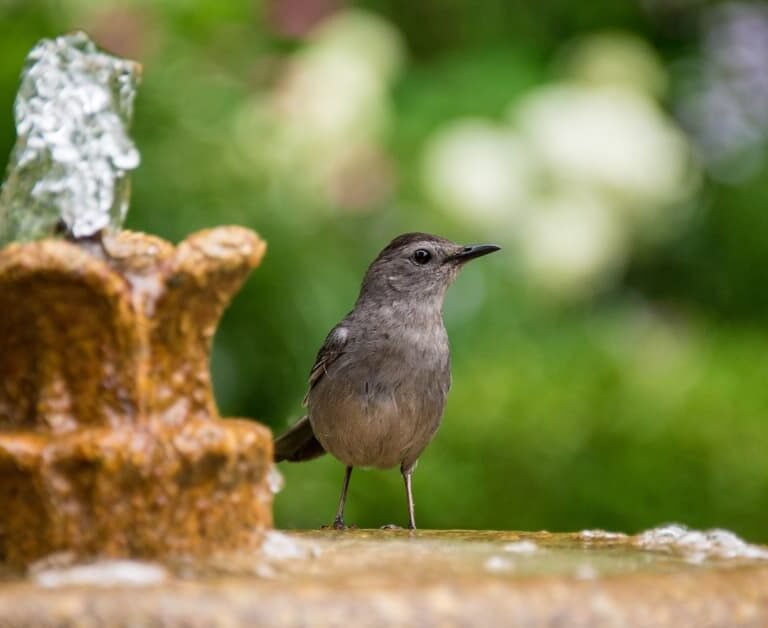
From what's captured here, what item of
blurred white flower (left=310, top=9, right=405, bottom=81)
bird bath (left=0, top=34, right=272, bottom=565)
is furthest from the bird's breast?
blurred white flower (left=310, top=9, right=405, bottom=81)

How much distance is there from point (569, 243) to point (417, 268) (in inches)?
146

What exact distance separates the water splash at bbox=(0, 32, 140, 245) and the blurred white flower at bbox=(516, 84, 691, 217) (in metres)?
6.16

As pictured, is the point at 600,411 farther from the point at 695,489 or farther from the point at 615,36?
the point at 615,36

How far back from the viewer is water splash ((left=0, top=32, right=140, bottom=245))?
3.13m

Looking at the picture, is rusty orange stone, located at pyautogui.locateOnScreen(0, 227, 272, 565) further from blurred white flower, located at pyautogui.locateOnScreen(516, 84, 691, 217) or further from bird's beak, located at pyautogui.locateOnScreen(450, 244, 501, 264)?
blurred white flower, located at pyautogui.locateOnScreen(516, 84, 691, 217)

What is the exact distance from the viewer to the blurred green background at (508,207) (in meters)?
6.29

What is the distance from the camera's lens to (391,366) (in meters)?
4.84

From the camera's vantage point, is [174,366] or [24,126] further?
[24,126]

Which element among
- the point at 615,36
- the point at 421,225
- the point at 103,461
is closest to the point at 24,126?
the point at 103,461

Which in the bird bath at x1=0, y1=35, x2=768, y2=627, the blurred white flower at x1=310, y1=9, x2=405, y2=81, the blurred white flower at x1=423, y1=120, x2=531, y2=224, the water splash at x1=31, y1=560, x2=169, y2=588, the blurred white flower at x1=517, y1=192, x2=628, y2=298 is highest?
the blurred white flower at x1=310, y1=9, x2=405, y2=81

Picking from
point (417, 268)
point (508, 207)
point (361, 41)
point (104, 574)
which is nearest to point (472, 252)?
point (417, 268)

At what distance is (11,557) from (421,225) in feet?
18.2

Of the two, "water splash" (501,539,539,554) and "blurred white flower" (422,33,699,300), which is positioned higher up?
"blurred white flower" (422,33,699,300)

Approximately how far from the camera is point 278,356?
738 centimetres
